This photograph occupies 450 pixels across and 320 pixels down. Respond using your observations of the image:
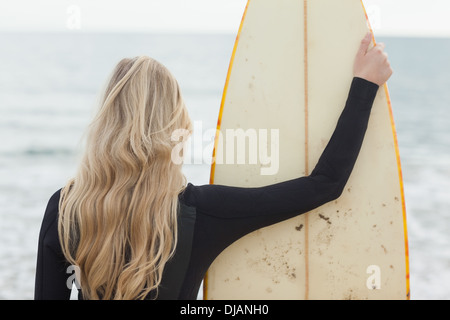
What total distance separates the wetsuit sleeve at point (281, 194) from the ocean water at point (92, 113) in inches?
18.9

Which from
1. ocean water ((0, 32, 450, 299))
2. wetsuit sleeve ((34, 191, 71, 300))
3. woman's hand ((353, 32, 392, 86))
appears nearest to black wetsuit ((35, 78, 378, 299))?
wetsuit sleeve ((34, 191, 71, 300))

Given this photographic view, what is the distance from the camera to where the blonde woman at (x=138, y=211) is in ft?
4.11

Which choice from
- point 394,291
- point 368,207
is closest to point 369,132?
point 368,207

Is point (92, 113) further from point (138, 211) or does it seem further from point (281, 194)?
point (281, 194)

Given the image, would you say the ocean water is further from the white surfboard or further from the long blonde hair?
the white surfboard

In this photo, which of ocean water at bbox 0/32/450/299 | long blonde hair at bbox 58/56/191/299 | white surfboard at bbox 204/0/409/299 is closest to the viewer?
long blonde hair at bbox 58/56/191/299

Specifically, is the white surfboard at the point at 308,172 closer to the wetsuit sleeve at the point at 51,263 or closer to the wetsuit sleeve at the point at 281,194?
the wetsuit sleeve at the point at 281,194

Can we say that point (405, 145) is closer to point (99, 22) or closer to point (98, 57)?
point (99, 22)

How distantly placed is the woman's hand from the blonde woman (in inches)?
21.6

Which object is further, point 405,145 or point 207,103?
point 207,103

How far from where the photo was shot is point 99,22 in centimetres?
2183

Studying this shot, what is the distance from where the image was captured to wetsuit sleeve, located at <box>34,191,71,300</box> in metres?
1.26

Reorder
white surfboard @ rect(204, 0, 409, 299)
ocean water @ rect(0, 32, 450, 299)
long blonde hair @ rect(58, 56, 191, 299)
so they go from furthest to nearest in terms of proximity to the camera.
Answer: ocean water @ rect(0, 32, 450, 299) → white surfboard @ rect(204, 0, 409, 299) → long blonde hair @ rect(58, 56, 191, 299)
